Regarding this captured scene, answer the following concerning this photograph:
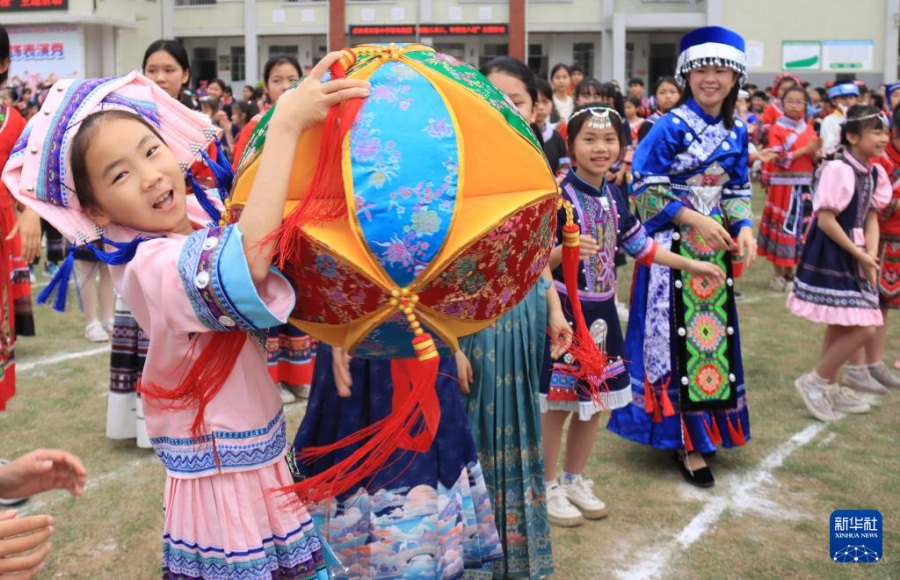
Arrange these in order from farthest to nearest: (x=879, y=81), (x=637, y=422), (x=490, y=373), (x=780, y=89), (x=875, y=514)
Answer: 1. (x=879, y=81)
2. (x=780, y=89)
3. (x=637, y=422)
4. (x=875, y=514)
5. (x=490, y=373)

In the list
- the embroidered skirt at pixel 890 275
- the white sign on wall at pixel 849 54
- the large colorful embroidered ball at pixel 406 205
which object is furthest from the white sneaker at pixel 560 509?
the white sign on wall at pixel 849 54

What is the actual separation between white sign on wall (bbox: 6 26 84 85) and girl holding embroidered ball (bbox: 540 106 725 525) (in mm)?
26465

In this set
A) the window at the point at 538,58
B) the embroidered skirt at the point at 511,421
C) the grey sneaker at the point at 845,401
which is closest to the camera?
the embroidered skirt at the point at 511,421

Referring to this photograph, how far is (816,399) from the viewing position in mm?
5156

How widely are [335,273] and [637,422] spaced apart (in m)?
2.87

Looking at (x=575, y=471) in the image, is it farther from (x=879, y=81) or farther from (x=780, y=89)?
(x=879, y=81)

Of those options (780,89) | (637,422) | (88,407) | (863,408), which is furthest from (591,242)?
(780,89)

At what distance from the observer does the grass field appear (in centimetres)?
344

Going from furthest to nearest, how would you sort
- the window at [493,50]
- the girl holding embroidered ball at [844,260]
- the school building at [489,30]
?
the window at [493,50] < the school building at [489,30] < the girl holding embroidered ball at [844,260]

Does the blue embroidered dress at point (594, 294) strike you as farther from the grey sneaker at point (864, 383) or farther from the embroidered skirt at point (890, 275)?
the embroidered skirt at point (890, 275)

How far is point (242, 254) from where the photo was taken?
1.69 meters

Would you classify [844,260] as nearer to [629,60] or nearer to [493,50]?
[629,60]

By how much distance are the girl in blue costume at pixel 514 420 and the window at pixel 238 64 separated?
103ft

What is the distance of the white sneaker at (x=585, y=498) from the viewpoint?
3814 mm
